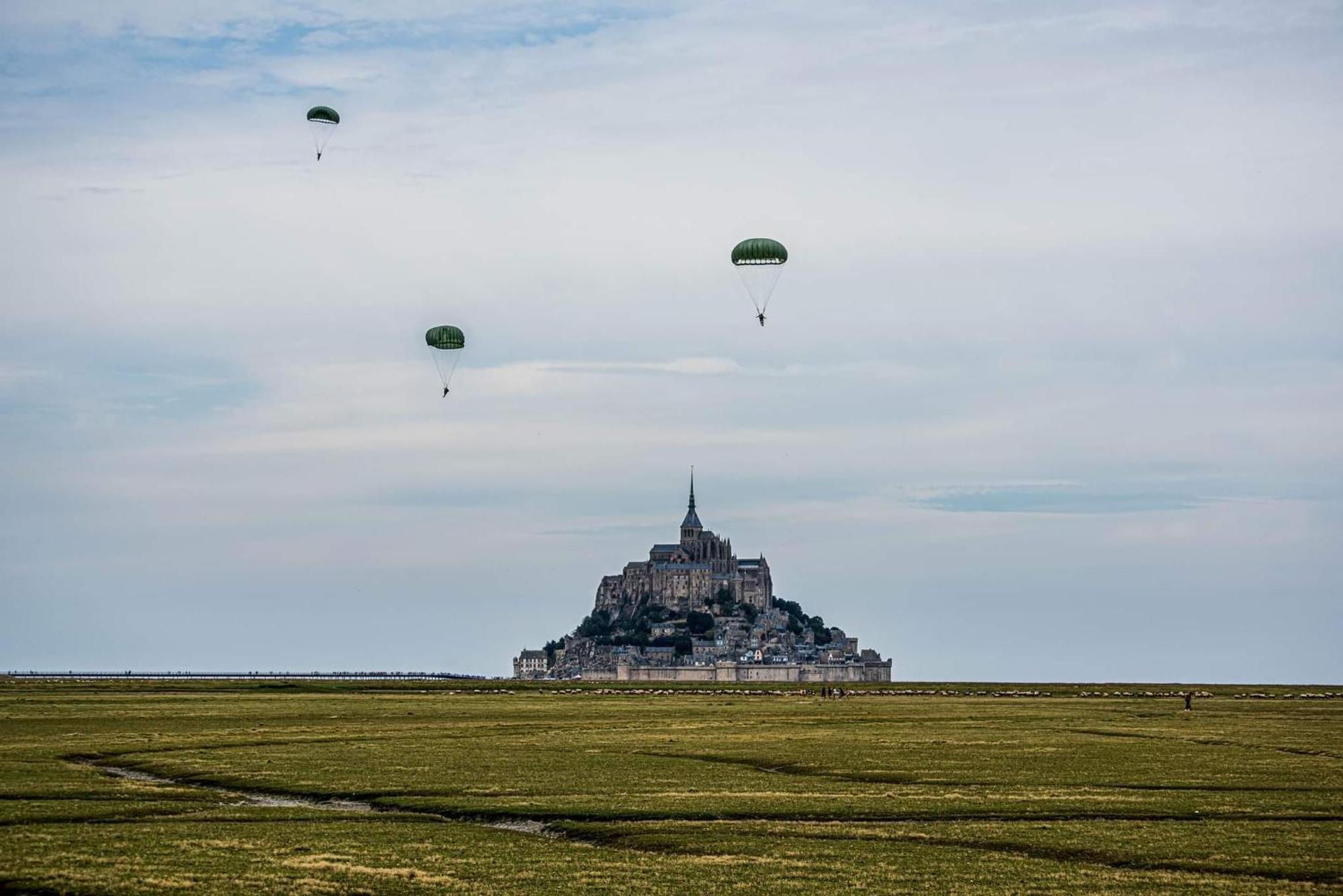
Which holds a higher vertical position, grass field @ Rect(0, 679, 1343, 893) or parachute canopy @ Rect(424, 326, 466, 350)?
parachute canopy @ Rect(424, 326, 466, 350)

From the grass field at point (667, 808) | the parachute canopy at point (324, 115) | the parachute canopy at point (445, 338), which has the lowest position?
the grass field at point (667, 808)

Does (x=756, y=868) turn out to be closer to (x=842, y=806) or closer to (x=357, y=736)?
(x=842, y=806)

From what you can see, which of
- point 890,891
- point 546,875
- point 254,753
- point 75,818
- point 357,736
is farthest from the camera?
point 357,736

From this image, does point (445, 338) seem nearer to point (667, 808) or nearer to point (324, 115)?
point (324, 115)

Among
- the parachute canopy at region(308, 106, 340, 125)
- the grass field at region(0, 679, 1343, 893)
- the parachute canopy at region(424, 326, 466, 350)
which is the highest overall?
the parachute canopy at region(308, 106, 340, 125)

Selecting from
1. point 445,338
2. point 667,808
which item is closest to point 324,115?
point 445,338

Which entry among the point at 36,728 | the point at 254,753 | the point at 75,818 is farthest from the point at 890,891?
the point at 36,728
